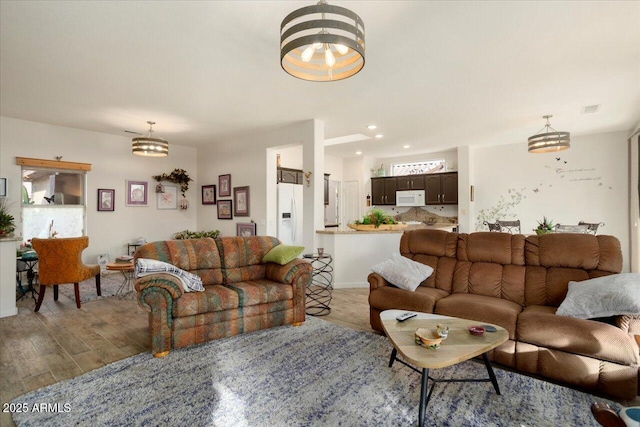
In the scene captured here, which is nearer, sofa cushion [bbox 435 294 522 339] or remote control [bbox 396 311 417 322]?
remote control [bbox 396 311 417 322]

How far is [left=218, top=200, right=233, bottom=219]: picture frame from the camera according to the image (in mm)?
6663

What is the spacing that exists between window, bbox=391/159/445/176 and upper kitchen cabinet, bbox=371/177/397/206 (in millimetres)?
508

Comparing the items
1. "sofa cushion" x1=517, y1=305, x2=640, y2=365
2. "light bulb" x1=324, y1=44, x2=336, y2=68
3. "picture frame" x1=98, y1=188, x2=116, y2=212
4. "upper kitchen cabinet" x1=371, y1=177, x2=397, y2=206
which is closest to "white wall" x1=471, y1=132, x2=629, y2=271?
"upper kitchen cabinet" x1=371, y1=177, x2=397, y2=206

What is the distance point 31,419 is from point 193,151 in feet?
20.3

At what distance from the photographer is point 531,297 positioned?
2.85m

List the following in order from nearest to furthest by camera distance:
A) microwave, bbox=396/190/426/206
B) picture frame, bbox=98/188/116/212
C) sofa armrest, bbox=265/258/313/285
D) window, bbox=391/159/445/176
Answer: sofa armrest, bbox=265/258/313/285 < picture frame, bbox=98/188/116/212 < microwave, bbox=396/190/426/206 < window, bbox=391/159/445/176

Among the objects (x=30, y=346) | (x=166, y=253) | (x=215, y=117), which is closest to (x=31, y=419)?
(x=30, y=346)

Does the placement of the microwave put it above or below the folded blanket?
above

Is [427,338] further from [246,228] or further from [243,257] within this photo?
[246,228]

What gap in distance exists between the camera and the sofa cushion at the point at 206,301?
278 cm

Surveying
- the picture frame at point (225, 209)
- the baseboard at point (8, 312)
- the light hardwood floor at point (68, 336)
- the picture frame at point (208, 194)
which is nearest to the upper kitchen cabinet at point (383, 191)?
the picture frame at point (225, 209)

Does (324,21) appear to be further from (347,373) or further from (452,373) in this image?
(452,373)

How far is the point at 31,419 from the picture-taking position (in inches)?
74.4

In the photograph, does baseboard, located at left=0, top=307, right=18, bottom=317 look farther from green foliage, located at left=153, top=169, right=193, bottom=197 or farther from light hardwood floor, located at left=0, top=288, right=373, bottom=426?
green foliage, located at left=153, top=169, right=193, bottom=197
